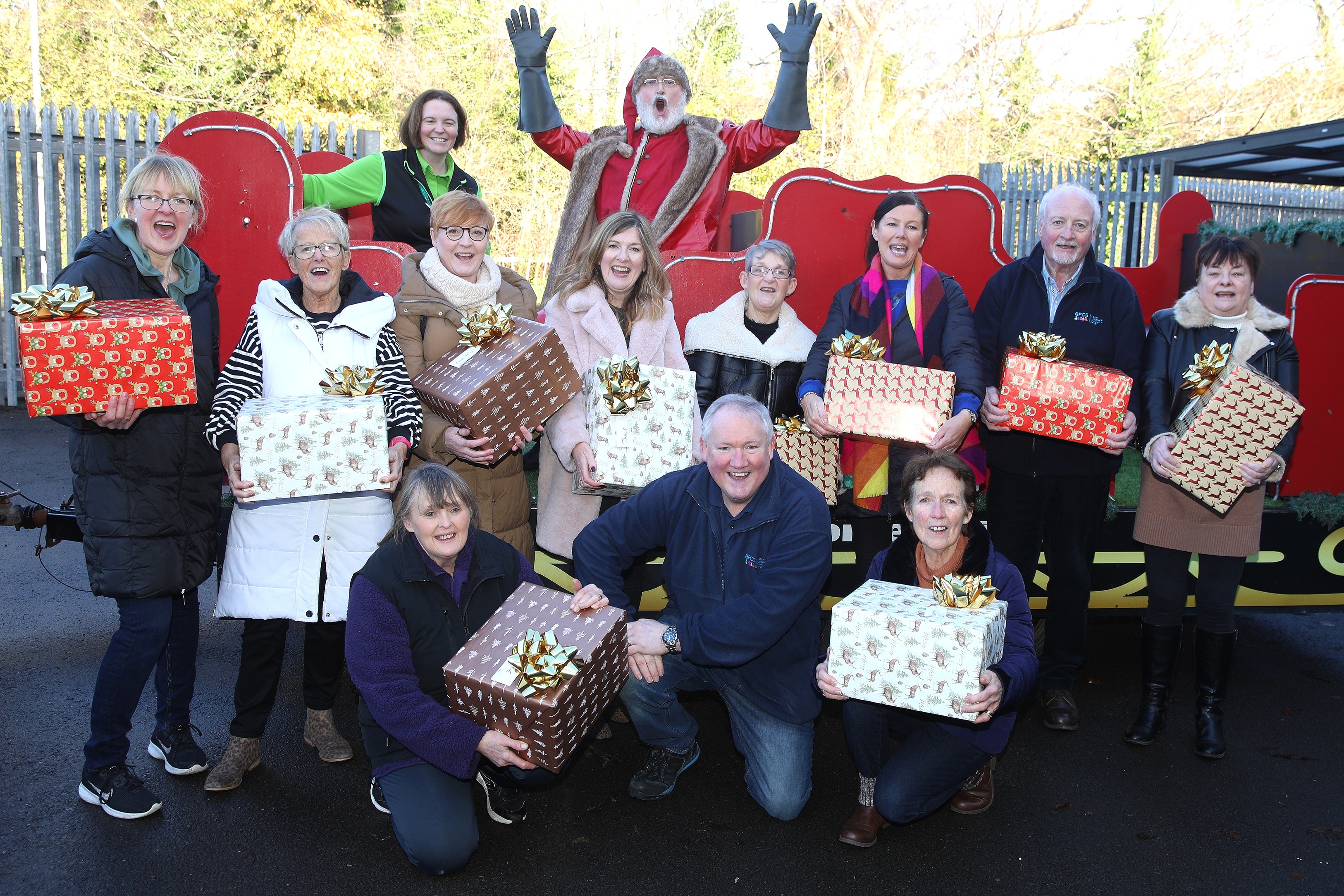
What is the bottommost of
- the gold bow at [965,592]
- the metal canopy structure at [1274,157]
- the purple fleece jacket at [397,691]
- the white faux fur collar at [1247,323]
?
the purple fleece jacket at [397,691]

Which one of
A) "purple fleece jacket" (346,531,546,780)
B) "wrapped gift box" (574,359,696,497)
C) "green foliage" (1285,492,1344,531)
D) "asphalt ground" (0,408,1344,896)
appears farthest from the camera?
"green foliage" (1285,492,1344,531)

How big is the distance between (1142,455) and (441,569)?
111 inches

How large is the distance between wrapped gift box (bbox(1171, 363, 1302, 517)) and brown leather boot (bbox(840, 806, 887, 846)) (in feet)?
5.71

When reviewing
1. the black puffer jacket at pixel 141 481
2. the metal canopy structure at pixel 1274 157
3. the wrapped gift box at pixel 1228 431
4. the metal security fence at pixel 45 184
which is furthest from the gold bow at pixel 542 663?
the metal canopy structure at pixel 1274 157

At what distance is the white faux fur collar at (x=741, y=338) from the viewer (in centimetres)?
409

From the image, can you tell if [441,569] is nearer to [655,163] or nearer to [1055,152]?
[655,163]

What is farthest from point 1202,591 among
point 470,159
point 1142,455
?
point 470,159

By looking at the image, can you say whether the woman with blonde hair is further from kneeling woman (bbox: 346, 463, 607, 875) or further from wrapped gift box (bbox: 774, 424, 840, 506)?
kneeling woman (bbox: 346, 463, 607, 875)

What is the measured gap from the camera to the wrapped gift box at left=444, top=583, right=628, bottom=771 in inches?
107

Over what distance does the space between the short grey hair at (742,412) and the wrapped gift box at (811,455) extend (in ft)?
2.34

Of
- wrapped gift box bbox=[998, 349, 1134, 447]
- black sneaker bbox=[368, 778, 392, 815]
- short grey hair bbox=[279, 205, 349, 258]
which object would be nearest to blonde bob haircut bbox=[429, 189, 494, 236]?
short grey hair bbox=[279, 205, 349, 258]

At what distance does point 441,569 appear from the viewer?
3014mm

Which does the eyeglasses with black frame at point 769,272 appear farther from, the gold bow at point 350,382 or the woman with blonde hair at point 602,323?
the gold bow at point 350,382

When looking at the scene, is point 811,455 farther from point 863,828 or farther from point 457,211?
point 457,211
